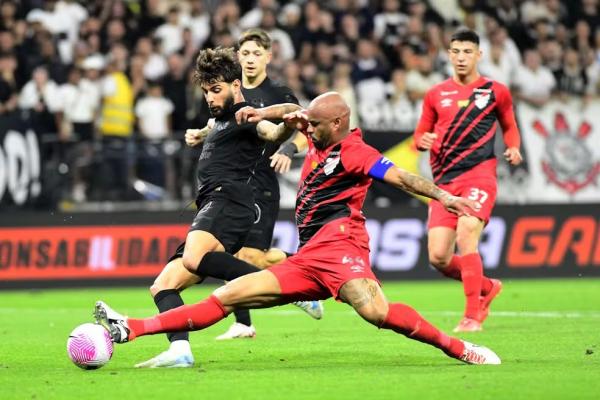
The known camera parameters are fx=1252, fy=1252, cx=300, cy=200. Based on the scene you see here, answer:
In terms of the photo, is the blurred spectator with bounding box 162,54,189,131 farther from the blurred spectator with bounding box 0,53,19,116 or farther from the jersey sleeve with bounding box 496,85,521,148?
the jersey sleeve with bounding box 496,85,521,148

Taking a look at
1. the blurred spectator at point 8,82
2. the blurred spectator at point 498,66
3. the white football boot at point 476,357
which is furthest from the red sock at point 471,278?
the blurred spectator at point 498,66

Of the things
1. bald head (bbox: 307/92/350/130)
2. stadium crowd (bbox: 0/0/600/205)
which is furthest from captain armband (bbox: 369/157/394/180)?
stadium crowd (bbox: 0/0/600/205)

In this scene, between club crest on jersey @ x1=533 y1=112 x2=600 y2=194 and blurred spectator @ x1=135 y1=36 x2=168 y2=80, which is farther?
blurred spectator @ x1=135 y1=36 x2=168 y2=80

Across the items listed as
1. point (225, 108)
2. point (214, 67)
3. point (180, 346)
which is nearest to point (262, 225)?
point (225, 108)

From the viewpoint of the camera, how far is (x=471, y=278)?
11.6 meters

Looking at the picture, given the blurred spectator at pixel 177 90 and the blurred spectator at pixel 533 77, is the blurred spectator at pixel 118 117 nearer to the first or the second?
the blurred spectator at pixel 177 90

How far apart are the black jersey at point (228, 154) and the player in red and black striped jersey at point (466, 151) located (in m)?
2.57

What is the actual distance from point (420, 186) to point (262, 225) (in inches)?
153

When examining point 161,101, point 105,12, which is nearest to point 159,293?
point 161,101

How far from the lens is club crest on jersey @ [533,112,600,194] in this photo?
1945 centimetres

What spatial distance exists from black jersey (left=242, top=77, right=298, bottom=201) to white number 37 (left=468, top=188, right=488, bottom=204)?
1830mm

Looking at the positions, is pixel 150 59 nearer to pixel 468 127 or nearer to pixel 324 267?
pixel 468 127

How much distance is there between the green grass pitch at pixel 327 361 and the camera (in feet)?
24.5

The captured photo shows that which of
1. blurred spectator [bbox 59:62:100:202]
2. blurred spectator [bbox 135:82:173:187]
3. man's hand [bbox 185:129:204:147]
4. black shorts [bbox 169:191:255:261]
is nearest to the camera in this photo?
black shorts [bbox 169:191:255:261]
